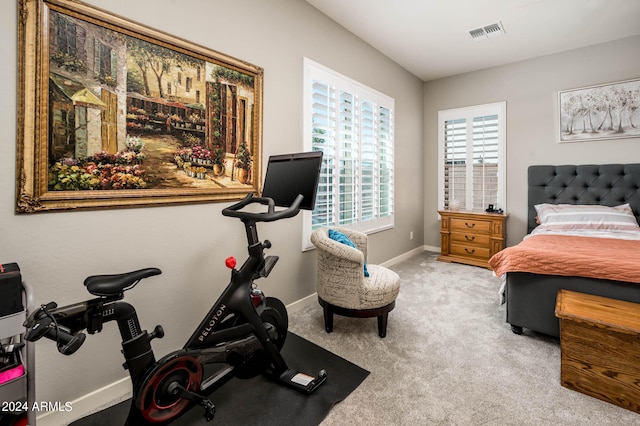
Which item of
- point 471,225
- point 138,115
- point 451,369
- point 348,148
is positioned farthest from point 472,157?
point 138,115

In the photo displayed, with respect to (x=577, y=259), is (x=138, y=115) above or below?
above

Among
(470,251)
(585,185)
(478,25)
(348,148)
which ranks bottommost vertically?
(470,251)

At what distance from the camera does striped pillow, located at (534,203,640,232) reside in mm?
3263

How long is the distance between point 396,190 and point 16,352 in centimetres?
410

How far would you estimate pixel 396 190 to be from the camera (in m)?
4.47

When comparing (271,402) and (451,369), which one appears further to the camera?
(451,369)

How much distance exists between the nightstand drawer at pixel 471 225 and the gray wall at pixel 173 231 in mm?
2576

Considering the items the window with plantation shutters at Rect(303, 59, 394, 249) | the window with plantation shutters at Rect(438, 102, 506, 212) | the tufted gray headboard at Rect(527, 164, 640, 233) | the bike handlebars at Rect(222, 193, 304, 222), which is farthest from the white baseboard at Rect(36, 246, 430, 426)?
the tufted gray headboard at Rect(527, 164, 640, 233)

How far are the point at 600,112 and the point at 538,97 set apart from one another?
27.8 inches

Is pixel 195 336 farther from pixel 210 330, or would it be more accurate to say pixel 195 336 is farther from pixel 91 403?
pixel 91 403

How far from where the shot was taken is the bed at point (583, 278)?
2.07 metres

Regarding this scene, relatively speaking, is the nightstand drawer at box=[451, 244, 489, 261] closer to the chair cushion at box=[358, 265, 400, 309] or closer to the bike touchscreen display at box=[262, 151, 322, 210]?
the chair cushion at box=[358, 265, 400, 309]

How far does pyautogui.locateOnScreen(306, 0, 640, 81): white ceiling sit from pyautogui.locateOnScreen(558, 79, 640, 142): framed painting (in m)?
0.58

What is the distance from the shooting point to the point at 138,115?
5.94ft
